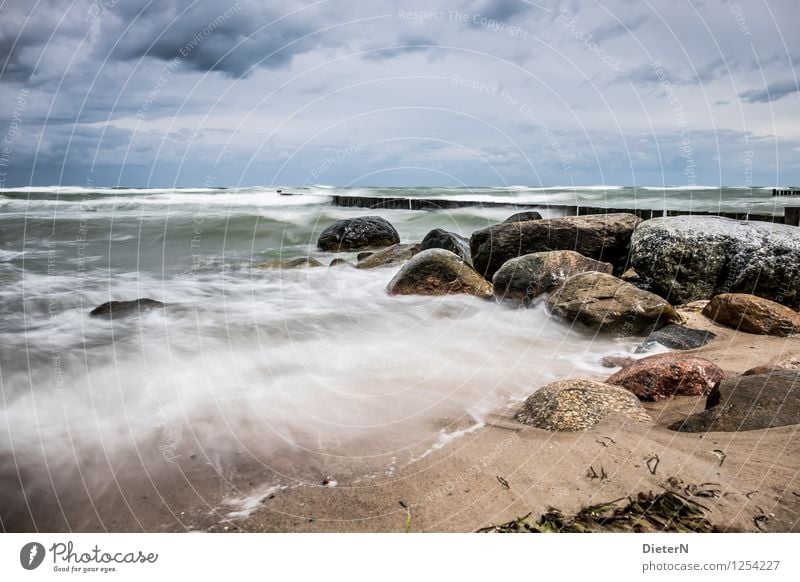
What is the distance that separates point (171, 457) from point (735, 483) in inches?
126

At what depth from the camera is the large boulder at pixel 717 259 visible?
679cm

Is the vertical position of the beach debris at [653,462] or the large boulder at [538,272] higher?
the large boulder at [538,272]

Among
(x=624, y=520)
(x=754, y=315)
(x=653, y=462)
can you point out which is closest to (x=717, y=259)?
(x=754, y=315)

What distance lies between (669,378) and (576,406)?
44.7 inches

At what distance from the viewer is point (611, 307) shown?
20.0 feet

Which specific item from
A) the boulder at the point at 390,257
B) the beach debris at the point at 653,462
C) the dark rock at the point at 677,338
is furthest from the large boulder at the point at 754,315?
the boulder at the point at 390,257

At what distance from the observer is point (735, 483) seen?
2.53 meters

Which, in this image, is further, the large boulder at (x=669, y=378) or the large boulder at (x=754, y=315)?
the large boulder at (x=754, y=315)

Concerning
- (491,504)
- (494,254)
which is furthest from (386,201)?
(491,504)

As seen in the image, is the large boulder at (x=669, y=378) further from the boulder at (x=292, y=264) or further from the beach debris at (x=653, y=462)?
the boulder at (x=292, y=264)

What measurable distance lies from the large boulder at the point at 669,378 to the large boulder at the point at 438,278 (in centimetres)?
365

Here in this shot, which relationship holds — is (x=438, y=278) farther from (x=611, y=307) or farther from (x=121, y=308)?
(x=121, y=308)

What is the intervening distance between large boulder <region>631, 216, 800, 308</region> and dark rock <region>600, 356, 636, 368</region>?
2.83m
